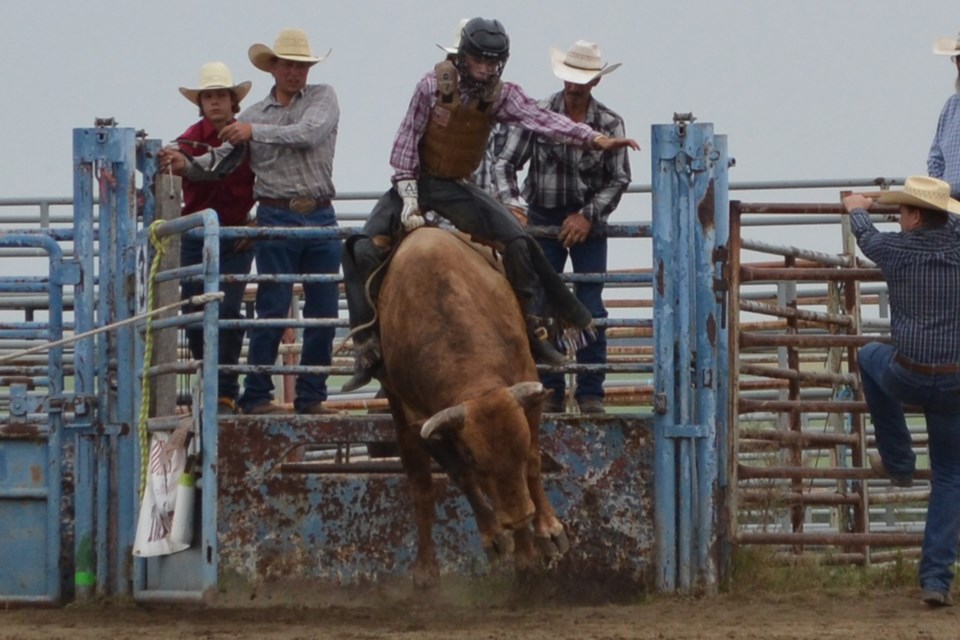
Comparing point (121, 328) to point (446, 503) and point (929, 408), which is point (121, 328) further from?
point (929, 408)

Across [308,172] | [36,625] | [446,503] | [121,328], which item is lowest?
[36,625]

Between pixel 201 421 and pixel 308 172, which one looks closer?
pixel 201 421

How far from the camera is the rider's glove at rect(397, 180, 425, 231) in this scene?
8.12 metres

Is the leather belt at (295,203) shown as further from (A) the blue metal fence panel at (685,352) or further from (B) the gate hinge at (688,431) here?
(B) the gate hinge at (688,431)

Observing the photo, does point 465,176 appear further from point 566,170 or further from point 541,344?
point 541,344

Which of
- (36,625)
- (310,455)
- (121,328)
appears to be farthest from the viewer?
(310,455)

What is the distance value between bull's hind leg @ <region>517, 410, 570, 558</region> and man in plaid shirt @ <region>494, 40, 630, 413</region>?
1221mm

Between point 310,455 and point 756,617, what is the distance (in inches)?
219

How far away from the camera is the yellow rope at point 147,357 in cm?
845

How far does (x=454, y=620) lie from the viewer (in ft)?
25.1

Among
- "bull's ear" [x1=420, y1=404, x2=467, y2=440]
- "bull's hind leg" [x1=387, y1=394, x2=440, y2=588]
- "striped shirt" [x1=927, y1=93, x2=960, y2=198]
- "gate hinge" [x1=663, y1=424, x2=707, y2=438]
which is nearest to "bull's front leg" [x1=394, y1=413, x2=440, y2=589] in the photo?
"bull's hind leg" [x1=387, y1=394, x2=440, y2=588]

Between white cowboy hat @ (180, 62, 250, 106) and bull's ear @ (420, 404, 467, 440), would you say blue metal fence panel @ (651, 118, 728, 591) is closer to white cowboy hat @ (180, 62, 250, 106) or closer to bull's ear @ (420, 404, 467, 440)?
bull's ear @ (420, 404, 467, 440)

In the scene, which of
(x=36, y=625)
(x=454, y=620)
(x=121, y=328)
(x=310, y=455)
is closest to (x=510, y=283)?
(x=454, y=620)

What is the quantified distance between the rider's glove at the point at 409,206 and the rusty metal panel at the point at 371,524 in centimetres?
101
